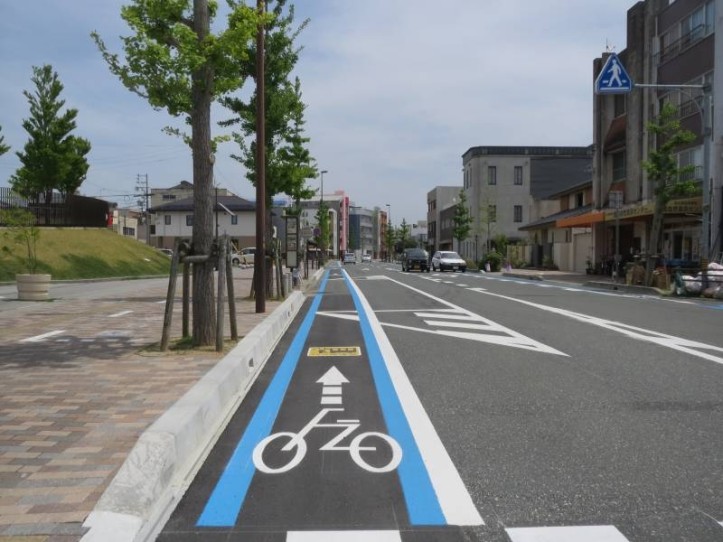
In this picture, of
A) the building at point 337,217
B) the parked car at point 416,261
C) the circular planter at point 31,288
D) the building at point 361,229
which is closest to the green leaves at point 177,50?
the circular planter at point 31,288

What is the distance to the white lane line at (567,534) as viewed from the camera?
3.45 m

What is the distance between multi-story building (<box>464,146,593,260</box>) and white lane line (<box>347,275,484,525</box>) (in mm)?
66116

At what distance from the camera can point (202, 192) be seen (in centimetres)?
932

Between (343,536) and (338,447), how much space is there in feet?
5.20

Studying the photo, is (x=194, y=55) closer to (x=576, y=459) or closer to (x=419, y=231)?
(x=576, y=459)

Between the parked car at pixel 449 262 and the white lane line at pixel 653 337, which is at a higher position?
the parked car at pixel 449 262

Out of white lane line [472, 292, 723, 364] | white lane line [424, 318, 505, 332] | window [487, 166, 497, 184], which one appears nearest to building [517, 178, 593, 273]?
window [487, 166, 497, 184]

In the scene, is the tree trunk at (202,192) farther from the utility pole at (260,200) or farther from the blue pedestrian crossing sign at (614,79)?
the blue pedestrian crossing sign at (614,79)

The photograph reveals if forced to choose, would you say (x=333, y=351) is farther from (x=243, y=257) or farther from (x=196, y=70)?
(x=243, y=257)

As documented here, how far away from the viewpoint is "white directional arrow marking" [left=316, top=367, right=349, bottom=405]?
21.9ft

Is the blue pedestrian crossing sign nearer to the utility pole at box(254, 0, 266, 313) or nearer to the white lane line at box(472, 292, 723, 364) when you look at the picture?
the white lane line at box(472, 292, 723, 364)

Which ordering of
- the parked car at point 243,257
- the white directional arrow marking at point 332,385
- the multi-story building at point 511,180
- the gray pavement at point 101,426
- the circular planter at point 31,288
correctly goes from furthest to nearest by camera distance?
the multi-story building at point 511,180 < the parked car at point 243,257 < the circular planter at point 31,288 < the white directional arrow marking at point 332,385 < the gray pavement at point 101,426

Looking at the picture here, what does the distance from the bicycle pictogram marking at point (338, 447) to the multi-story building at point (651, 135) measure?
21419 millimetres

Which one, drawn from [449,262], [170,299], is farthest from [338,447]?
[449,262]
